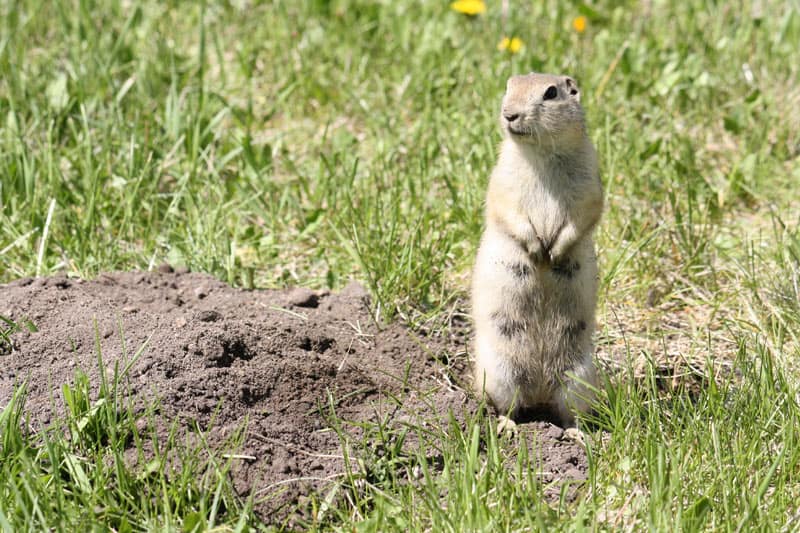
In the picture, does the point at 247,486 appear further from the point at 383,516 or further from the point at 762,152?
the point at 762,152

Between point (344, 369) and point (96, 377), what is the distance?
0.90m

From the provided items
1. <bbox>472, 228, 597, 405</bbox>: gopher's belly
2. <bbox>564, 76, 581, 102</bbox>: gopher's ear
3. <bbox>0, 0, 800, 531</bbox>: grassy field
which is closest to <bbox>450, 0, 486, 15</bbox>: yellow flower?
<bbox>0, 0, 800, 531</bbox>: grassy field

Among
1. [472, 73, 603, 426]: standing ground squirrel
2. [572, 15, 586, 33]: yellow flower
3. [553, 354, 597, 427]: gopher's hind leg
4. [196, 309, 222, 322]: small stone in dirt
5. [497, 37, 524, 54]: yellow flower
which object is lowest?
[553, 354, 597, 427]: gopher's hind leg

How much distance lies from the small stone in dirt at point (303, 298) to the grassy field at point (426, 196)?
0.86 feet

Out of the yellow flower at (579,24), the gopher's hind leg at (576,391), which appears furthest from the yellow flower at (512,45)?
the gopher's hind leg at (576,391)

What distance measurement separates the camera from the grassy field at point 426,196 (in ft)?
10.6

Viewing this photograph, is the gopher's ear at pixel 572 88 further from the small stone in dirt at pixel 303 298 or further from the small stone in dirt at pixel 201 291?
the small stone in dirt at pixel 201 291

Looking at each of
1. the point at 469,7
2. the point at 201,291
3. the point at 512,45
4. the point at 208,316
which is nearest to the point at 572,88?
the point at 208,316

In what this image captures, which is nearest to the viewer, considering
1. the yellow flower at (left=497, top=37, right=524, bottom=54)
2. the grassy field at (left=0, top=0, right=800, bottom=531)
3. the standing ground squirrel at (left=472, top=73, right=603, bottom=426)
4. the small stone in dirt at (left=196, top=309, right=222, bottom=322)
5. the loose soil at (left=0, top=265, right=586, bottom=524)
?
the grassy field at (left=0, top=0, right=800, bottom=531)

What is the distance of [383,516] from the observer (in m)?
3.15

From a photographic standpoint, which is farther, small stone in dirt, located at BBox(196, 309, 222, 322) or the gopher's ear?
small stone in dirt, located at BBox(196, 309, 222, 322)

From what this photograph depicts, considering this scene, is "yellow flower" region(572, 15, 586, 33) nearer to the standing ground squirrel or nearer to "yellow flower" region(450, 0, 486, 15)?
"yellow flower" region(450, 0, 486, 15)

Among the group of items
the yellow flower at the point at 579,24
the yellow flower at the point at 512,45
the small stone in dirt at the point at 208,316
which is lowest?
the small stone in dirt at the point at 208,316

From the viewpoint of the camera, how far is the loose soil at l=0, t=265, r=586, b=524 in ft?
11.5
